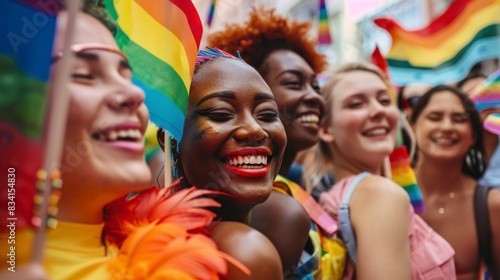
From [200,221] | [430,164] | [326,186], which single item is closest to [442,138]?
[430,164]

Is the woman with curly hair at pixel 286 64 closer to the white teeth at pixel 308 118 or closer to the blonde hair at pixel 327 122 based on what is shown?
the white teeth at pixel 308 118

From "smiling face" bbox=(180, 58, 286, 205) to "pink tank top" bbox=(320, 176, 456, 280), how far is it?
73cm

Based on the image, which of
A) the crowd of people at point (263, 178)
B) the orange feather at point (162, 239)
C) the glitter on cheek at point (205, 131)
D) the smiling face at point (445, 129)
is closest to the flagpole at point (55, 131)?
the crowd of people at point (263, 178)

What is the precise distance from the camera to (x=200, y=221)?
4.68 ft

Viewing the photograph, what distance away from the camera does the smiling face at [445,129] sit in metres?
3.12

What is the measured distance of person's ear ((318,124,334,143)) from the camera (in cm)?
274

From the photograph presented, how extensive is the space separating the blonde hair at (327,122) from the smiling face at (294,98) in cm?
21

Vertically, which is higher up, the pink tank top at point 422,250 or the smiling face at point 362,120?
the smiling face at point 362,120

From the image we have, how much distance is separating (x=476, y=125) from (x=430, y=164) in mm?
360

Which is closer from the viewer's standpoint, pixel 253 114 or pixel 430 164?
pixel 253 114

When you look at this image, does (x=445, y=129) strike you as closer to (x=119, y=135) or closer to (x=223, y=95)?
(x=223, y=95)

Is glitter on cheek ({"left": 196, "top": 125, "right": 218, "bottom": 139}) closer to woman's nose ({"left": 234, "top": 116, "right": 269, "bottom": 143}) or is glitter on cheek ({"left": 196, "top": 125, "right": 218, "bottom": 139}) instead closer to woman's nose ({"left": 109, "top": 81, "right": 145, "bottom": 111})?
woman's nose ({"left": 234, "top": 116, "right": 269, "bottom": 143})

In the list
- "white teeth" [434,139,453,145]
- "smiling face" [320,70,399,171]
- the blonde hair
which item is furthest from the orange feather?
"white teeth" [434,139,453,145]

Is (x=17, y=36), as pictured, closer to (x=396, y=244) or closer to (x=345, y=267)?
(x=396, y=244)
